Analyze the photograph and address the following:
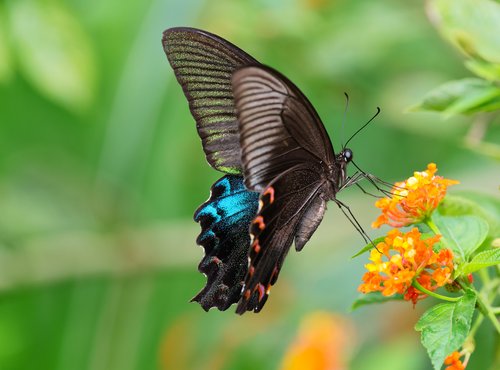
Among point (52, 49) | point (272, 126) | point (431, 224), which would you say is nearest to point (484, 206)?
point (431, 224)

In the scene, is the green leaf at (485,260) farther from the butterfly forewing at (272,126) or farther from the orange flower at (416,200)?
the butterfly forewing at (272,126)

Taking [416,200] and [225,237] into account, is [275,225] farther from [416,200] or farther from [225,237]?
[416,200]

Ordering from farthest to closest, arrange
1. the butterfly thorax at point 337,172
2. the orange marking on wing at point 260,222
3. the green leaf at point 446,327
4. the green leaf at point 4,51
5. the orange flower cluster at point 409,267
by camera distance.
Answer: the green leaf at point 4,51 → the butterfly thorax at point 337,172 → the orange marking on wing at point 260,222 → the orange flower cluster at point 409,267 → the green leaf at point 446,327

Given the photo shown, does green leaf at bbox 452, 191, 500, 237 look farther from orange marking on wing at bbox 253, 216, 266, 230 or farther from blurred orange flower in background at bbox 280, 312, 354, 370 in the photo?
blurred orange flower in background at bbox 280, 312, 354, 370

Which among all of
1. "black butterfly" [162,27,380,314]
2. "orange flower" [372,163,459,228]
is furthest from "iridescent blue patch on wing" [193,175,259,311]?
"orange flower" [372,163,459,228]

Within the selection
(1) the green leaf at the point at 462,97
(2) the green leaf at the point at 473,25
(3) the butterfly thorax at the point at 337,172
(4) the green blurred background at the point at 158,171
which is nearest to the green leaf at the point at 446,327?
(1) the green leaf at the point at 462,97
